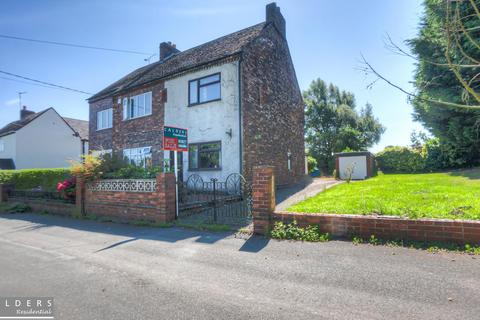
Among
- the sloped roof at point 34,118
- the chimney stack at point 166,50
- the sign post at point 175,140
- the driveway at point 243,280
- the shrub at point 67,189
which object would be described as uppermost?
the chimney stack at point 166,50

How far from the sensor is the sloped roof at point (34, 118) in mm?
28250

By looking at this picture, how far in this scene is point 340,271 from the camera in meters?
3.96

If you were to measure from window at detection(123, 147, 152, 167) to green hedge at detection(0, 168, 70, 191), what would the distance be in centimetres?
577

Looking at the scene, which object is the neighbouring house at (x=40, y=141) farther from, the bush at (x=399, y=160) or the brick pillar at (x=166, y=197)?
the bush at (x=399, y=160)

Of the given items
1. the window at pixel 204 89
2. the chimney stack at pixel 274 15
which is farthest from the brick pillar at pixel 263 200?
the chimney stack at pixel 274 15

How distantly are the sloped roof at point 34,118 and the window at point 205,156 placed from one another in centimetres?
2473

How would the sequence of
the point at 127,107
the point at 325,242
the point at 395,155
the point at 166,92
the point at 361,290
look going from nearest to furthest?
the point at 361,290, the point at 325,242, the point at 166,92, the point at 127,107, the point at 395,155

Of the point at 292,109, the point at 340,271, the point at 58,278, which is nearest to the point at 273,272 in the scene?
the point at 340,271

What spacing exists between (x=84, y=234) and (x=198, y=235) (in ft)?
11.0

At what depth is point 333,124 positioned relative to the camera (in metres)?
34.4

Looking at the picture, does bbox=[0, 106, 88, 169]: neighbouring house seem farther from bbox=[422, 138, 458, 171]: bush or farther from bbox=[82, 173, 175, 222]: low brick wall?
bbox=[422, 138, 458, 171]: bush

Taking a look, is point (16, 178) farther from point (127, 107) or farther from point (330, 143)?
point (330, 143)

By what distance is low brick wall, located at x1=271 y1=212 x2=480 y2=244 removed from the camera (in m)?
4.55

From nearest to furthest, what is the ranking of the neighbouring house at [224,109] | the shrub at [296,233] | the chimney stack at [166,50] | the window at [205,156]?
the shrub at [296,233] < the neighbouring house at [224,109] < the window at [205,156] < the chimney stack at [166,50]
